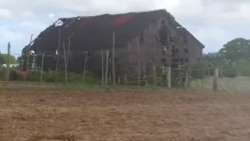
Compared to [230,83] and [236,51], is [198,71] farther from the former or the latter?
[236,51]

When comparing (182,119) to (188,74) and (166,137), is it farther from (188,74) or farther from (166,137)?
(188,74)

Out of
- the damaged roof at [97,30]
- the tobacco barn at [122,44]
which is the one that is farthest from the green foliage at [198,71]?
the damaged roof at [97,30]

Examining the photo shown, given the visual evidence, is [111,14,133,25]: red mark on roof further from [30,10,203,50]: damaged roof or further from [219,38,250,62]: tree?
[219,38,250,62]: tree

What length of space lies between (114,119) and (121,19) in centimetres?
2991

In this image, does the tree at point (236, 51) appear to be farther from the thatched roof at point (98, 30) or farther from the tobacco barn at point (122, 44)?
the thatched roof at point (98, 30)

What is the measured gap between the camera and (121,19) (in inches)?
1665

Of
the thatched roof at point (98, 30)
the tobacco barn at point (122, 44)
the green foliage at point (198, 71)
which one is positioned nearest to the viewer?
the green foliage at point (198, 71)

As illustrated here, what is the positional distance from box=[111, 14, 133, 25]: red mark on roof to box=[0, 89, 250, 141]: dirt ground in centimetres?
2406

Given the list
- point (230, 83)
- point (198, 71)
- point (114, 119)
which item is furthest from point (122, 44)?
point (114, 119)

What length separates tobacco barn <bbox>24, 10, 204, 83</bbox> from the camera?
127 feet

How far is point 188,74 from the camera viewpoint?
34312 mm

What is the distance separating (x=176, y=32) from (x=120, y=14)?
478 cm

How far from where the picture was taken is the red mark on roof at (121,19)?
41562 millimetres

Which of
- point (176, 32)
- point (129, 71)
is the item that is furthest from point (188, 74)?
point (176, 32)
